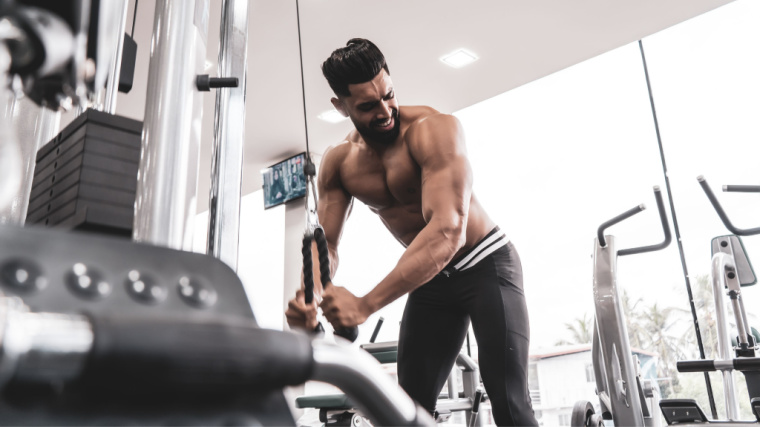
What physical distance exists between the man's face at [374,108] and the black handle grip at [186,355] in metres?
1.62

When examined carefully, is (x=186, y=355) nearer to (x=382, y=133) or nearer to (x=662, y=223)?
(x=382, y=133)

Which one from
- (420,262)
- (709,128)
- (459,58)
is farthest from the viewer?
(459,58)

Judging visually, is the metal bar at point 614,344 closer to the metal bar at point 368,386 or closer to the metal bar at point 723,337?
the metal bar at point 723,337

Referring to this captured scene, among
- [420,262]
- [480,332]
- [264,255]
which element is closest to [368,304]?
[420,262]

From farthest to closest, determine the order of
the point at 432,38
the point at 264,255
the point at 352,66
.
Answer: the point at 264,255 → the point at 432,38 → the point at 352,66

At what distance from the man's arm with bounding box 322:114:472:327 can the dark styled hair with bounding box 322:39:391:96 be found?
10.0 inches

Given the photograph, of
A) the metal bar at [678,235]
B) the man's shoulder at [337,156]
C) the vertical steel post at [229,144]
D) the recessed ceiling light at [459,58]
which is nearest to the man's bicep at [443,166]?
the man's shoulder at [337,156]

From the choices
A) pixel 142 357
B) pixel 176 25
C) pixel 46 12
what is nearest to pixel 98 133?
pixel 176 25

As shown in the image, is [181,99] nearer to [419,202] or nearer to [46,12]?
[46,12]

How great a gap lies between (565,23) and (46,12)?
14.6 ft

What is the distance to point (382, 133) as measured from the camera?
6.79 feet

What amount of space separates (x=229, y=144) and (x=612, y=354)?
→ 71.6 inches

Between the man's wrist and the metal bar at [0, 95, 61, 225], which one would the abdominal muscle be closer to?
the man's wrist

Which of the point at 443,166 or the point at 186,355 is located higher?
the point at 443,166
